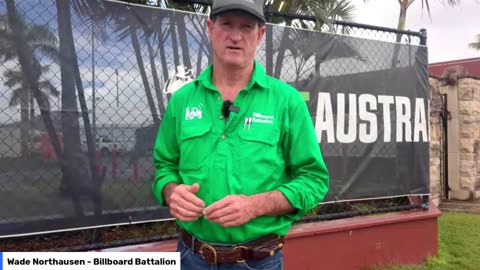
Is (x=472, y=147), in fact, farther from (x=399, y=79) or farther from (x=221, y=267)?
(x=221, y=267)

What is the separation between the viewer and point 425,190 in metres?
4.95

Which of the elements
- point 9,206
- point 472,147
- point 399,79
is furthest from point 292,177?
point 472,147

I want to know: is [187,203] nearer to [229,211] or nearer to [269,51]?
[229,211]

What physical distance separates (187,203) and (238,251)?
1.05 feet

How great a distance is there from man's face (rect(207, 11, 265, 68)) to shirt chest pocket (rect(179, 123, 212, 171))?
286 millimetres

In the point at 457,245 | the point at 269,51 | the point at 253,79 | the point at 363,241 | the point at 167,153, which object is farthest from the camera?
the point at 457,245

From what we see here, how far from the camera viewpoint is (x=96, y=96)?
10.4 feet

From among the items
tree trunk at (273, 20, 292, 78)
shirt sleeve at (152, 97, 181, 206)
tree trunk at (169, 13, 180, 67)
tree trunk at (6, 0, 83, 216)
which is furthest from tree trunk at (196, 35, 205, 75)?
shirt sleeve at (152, 97, 181, 206)

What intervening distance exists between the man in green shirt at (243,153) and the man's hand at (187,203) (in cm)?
2

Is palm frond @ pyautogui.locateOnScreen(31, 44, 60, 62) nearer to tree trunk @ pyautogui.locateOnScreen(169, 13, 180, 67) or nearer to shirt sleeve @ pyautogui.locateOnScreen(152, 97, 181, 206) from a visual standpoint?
tree trunk @ pyautogui.locateOnScreen(169, 13, 180, 67)

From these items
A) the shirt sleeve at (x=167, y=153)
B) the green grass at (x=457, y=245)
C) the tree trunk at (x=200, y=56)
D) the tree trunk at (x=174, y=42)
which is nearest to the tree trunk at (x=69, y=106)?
the tree trunk at (x=174, y=42)

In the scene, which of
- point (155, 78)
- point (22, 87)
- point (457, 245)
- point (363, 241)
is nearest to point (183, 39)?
Answer: point (155, 78)

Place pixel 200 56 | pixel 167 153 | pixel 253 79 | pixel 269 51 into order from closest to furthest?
pixel 253 79
pixel 167 153
pixel 200 56
pixel 269 51

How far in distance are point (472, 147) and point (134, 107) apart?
722 cm
